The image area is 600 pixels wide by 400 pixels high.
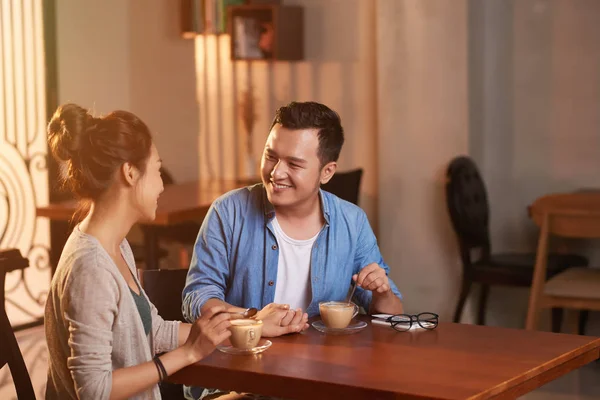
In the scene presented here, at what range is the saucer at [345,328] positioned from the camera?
95.0 inches

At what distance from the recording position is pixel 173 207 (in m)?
4.68

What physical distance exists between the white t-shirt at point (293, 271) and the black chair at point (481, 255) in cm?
227

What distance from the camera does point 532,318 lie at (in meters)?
4.55

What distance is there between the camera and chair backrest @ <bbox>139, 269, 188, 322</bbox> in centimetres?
273

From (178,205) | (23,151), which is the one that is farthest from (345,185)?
(23,151)

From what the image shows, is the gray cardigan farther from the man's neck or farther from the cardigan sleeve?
the man's neck

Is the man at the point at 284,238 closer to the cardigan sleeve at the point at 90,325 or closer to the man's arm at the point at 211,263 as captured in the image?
the man's arm at the point at 211,263

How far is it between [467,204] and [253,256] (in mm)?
2566

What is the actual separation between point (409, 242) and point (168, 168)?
183cm

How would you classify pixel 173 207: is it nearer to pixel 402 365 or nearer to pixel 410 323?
pixel 410 323

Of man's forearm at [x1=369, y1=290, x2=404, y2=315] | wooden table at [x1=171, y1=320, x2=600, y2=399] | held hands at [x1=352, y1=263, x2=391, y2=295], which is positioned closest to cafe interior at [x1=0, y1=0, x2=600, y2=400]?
man's forearm at [x1=369, y1=290, x2=404, y2=315]

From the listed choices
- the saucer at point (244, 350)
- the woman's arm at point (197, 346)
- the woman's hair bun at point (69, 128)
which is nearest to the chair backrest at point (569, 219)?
the saucer at point (244, 350)

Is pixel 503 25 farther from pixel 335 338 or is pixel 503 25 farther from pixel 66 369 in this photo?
pixel 66 369

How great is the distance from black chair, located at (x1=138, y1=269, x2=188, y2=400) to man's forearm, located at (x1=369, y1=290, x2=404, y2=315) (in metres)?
0.55
